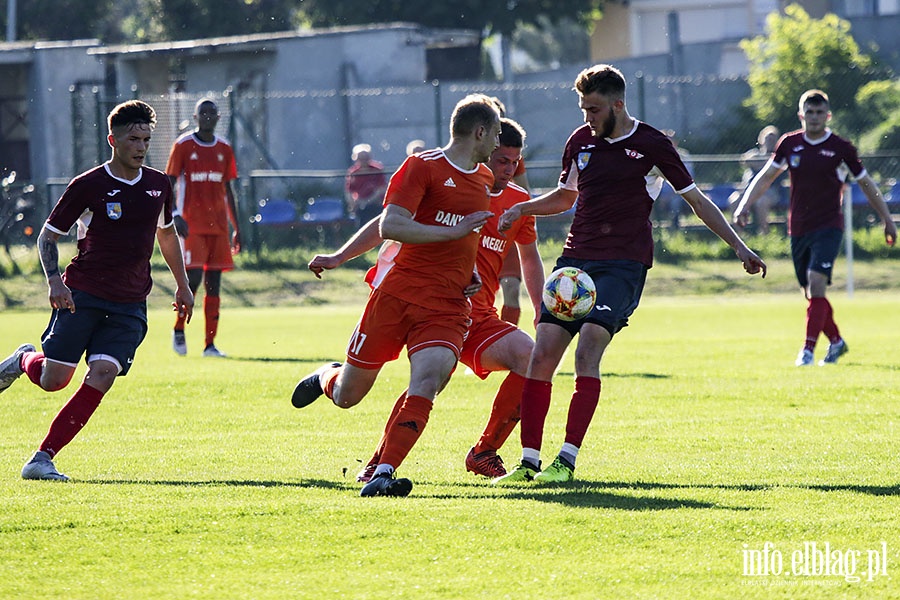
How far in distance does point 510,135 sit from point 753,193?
4.90 metres

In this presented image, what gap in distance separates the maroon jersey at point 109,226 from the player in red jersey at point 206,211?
20.6 ft

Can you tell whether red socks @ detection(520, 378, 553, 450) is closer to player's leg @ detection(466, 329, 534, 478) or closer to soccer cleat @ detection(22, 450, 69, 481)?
player's leg @ detection(466, 329, 534, 478)

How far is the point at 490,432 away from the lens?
7.50m

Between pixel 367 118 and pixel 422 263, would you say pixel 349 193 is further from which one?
pixel 422 263

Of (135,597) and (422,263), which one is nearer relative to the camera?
(135,597)

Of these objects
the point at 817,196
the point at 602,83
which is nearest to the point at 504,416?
the point at 602,83

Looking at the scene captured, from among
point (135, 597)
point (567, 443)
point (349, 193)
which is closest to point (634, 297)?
point (567, 443)

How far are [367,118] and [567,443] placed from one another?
84.0ft

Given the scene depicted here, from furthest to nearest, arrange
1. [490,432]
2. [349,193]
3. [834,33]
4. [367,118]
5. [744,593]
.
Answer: [834,33] → [367,118] → [349,193] → [490,432] → [744,593]

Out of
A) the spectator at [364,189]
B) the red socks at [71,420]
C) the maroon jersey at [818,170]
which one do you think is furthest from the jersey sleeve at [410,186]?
Answer: the spectator at [364,189]

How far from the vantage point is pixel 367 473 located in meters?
7.12

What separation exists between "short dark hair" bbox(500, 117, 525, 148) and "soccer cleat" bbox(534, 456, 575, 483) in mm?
1861

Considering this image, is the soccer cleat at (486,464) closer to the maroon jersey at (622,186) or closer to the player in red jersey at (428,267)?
the player in red jersey at (428,267)

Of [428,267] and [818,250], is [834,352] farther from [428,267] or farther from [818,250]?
[428,267]
